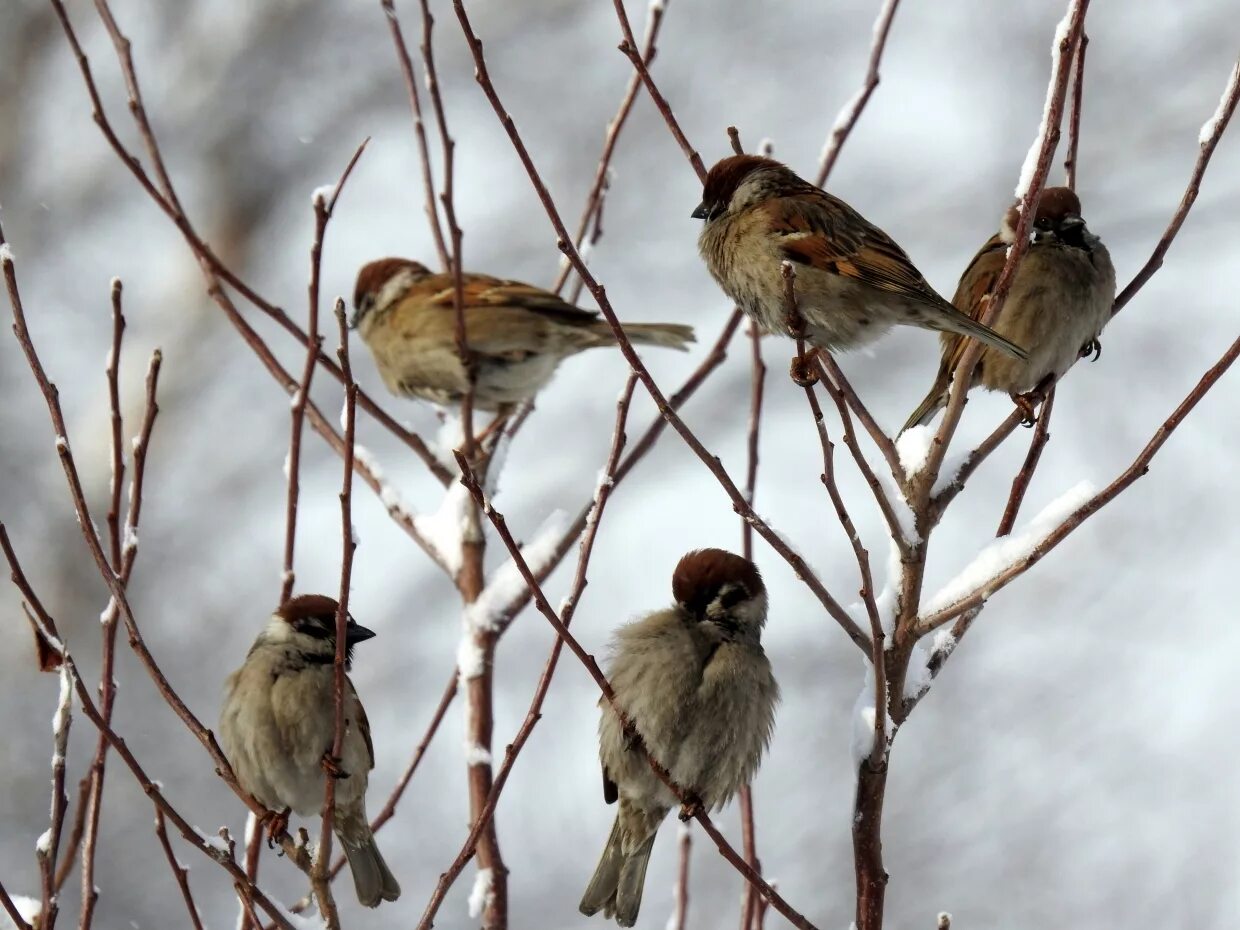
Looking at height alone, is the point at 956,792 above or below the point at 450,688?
above

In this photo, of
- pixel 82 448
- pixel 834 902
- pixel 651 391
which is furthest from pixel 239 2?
pixel 651 391

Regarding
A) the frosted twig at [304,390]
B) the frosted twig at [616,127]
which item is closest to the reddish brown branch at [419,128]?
the frosted twig at [616,127]

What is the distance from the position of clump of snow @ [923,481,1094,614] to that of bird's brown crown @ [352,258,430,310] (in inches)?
132

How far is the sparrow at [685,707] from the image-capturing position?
2998 millimetres

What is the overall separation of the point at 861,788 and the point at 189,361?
7.91 meters

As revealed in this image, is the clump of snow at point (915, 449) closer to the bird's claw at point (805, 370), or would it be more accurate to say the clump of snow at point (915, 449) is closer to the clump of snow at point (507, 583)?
the bird's claw at point (805, 370)

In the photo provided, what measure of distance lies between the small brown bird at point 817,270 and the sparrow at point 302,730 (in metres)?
1.17

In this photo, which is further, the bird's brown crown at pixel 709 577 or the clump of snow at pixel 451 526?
the clump of snow at pixel 451 526

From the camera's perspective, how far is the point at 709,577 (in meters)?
3.14

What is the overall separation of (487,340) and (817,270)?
6.35ft

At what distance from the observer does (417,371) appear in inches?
199

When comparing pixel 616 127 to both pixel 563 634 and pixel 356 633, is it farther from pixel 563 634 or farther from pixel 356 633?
pixel 563 634

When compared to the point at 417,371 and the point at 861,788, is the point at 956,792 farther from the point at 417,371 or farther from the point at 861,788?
the point at 861,788

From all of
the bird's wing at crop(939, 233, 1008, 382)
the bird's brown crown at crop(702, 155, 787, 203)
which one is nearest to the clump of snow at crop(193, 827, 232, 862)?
the bird's brown crown at crop(702, 155, 787, 203)
